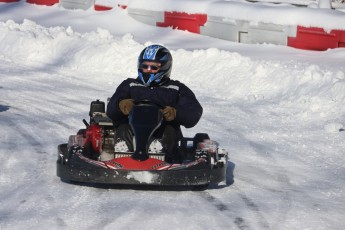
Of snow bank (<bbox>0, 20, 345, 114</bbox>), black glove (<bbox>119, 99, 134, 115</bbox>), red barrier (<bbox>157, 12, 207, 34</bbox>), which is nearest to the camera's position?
black glove (<bbox>119, 99, 134, 115</bbox>)

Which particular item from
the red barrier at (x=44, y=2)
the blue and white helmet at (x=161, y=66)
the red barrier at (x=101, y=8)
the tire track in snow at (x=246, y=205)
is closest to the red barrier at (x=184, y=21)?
the red barrier at (x=101, y=8)

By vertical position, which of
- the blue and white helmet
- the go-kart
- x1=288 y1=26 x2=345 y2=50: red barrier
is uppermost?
the blue and white helmet

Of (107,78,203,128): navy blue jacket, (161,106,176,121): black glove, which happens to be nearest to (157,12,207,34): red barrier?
(107,78,203,128): navy blue jacket

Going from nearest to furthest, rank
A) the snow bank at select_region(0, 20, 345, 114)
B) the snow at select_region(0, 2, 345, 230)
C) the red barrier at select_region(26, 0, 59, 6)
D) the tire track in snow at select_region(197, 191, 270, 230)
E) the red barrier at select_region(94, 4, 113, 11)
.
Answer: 1. the tire track in snow at select_region(197, 191, 270, 230)
2. the snow at select_region(0, 2, 345, 230)
3. the snow bank at select_region(0, 20, 345, 114)
4. the red barrier at select_region(94, 4, 113, 11)
5. the red barrier at select_region(26, 0, 59, 6)

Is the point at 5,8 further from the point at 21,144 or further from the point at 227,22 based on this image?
the point at 21,144

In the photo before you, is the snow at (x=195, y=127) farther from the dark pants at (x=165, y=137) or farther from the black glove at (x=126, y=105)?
the black glove at (x=126, y=105)

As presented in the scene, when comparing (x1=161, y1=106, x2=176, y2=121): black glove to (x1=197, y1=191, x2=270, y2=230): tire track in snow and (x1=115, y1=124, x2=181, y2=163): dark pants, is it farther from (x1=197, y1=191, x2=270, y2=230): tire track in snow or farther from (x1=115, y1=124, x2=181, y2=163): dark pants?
(x1=197, y1=191, x2=270, y2=230): tire track in snow

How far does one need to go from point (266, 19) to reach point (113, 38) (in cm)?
297

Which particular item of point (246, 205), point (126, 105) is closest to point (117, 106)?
point (126, 105)

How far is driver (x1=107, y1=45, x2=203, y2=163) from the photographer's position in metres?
8.52

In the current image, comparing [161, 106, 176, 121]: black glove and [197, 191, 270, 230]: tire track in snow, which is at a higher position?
[161, 106, 176, 121]: black glove

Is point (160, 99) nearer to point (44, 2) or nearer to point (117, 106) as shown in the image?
point (117, 106)

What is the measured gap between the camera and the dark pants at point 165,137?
8.37m

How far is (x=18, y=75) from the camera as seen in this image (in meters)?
15.6
